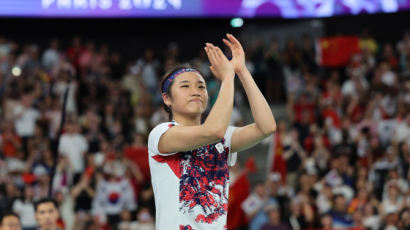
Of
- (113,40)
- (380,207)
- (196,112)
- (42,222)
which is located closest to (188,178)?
(196,112)

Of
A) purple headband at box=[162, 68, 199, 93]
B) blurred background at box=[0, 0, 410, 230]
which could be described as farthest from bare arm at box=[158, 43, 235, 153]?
blurred background at box=[0, 0, 410, 230]

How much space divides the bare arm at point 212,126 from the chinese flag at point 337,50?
12709 mm

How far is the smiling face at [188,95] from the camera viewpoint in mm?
3850

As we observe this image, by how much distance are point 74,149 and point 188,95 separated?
30.0 feet

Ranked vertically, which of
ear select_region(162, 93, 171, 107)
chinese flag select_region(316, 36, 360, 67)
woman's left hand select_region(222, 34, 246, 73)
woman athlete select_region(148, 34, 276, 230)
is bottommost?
woman athlete select_region(148, 34, 276, 230)

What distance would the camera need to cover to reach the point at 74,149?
500 inches

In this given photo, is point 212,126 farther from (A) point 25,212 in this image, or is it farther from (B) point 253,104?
(A) point 25,212

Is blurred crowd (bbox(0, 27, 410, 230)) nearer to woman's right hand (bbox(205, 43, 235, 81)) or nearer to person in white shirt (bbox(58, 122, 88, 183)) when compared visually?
person in white shirt (bbox(58, 122, 88, 183))

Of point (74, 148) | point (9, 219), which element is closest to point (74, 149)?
point (74, 148)

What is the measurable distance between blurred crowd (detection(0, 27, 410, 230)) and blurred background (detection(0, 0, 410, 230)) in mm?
27

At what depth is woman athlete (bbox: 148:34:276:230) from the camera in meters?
3.63

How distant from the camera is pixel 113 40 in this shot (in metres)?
18.6

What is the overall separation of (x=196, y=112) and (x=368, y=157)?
9496mm

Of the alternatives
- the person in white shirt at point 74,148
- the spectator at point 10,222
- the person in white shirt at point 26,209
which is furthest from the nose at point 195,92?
the person in white shirt at point 74,148
